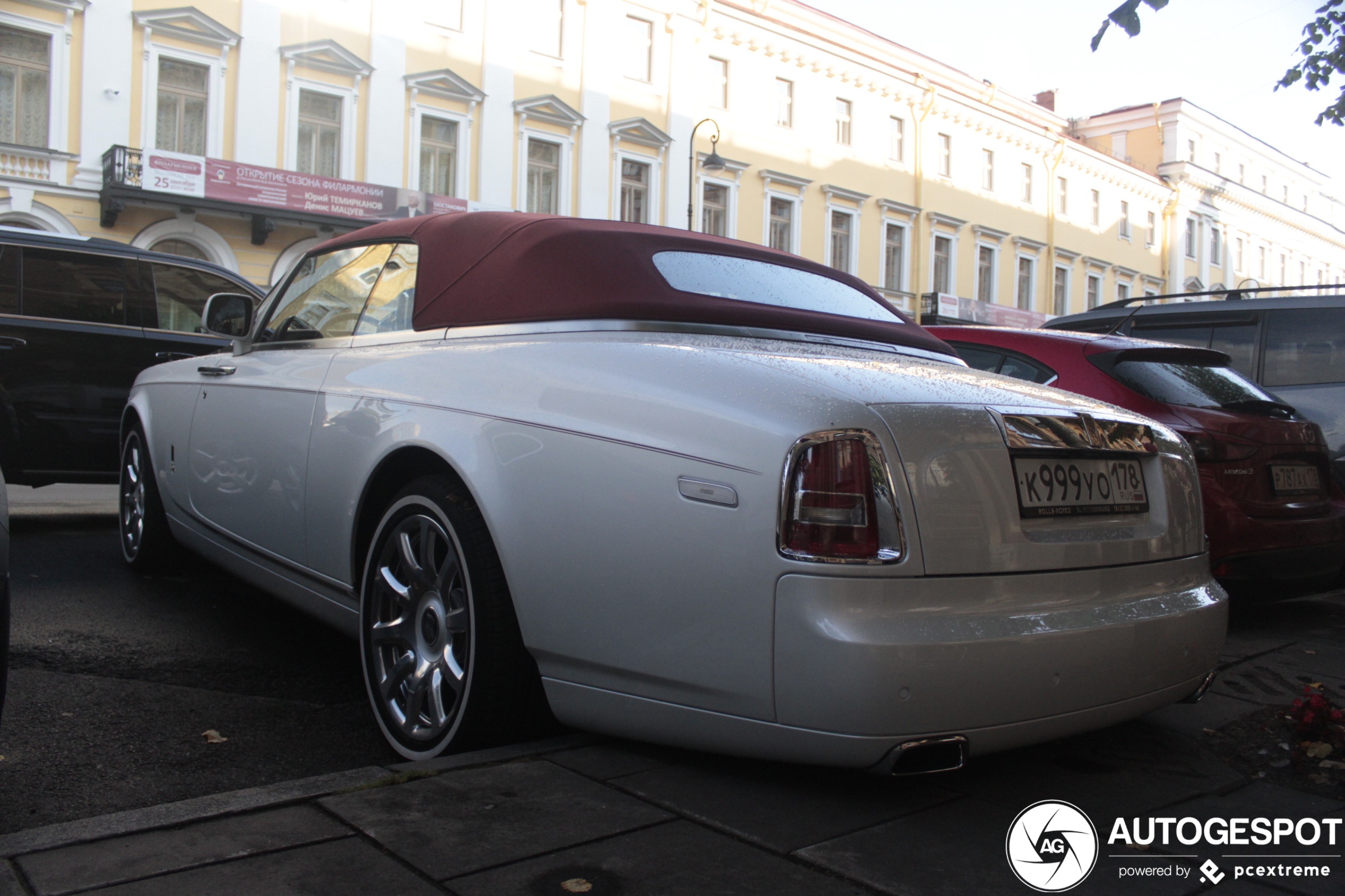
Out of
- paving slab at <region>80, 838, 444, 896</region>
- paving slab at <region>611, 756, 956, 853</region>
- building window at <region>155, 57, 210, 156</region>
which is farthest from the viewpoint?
building window at <region>155, 57, 210, 156</region>

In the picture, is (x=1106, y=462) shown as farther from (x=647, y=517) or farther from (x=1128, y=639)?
(x=647, y=517)

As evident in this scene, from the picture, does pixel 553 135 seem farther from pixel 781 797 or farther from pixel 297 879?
pixel 297 879

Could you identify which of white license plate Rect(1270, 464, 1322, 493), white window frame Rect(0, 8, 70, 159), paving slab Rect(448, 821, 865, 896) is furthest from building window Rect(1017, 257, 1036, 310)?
paving slab Rect(448, 821, 865, 896)

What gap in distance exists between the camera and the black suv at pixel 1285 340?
19.0 ft

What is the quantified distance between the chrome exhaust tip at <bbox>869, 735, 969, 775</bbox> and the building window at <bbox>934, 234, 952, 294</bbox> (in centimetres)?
3483

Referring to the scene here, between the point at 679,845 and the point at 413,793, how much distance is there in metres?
0.61

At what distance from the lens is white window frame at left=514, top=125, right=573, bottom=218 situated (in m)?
25.1

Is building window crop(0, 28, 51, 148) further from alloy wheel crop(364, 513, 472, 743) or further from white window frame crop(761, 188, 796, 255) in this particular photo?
alloy wheel crop(364, 513, 472, 743)

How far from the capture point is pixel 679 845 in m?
2.17

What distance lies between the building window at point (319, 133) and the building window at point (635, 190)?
720 cm

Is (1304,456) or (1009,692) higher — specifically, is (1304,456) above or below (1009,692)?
above

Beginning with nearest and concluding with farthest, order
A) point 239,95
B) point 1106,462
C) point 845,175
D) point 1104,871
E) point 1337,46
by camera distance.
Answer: point 1104,871 → point 1106,462 → point 1337,46 → point 239,95 → point 845,175

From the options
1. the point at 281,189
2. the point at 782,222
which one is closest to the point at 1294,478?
the point at 281,189

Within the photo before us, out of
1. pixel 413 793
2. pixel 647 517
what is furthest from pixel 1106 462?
pixel 413 793
